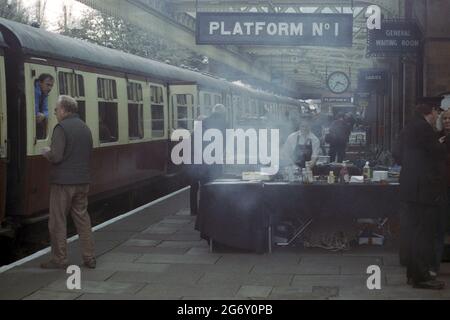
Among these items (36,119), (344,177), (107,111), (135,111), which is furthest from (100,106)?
(344,177)

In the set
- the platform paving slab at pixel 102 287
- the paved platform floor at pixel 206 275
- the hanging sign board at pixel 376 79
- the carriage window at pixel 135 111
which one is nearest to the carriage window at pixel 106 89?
the carriage window at pixel 135 111

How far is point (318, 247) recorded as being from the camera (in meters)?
8.74

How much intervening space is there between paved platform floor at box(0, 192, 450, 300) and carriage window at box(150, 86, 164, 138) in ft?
19.3

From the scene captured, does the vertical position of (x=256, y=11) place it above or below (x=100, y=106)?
above

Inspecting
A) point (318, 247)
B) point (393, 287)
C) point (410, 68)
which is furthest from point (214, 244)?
point (410, 68)

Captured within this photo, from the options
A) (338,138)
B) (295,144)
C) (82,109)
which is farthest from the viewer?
(338,138)

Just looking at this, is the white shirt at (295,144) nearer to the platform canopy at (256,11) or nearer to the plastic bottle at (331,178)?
the plastic bottle at (331,178)

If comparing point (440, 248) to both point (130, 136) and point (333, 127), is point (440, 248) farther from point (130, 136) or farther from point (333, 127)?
point (333, 127)

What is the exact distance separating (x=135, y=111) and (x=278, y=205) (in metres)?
5.91

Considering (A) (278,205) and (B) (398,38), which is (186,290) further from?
(B) (398,38)

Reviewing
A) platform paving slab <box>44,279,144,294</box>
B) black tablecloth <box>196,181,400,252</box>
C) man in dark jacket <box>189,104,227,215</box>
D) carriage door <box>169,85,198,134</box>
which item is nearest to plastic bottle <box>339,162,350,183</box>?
black tablecloth <box>196,181,400,252</box>

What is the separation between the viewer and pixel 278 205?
336 inches
